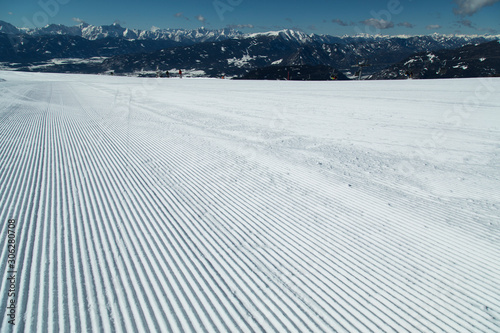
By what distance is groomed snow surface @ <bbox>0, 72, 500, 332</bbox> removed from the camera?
3.03 meters

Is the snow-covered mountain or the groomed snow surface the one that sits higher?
the snow-covered mountain

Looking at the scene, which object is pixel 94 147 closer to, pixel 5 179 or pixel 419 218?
pixel 5 179

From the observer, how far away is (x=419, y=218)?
487 centimetres

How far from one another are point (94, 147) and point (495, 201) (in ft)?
38.7

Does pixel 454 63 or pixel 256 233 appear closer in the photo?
pixel 256 233

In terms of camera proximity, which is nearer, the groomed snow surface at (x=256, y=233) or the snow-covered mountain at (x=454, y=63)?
the groomed snow surface at (x=256, y=233)

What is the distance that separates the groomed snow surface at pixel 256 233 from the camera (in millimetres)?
3029

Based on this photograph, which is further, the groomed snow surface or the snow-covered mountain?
the snow-covered mountain

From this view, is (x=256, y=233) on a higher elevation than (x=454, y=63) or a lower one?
lower

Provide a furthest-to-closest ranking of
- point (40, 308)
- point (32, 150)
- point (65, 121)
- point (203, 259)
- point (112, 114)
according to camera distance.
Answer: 1. point (112, 114)
2. point (65, 121)
3. point (32, 150)
4. point (203, 259)
5. point (40, 308)

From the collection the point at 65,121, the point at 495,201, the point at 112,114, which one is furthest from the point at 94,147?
the point at 495,201

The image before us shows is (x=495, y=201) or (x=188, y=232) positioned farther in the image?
(x=495, y=201)

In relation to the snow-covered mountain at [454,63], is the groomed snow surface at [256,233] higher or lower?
lower

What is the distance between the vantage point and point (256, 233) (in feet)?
14.7
